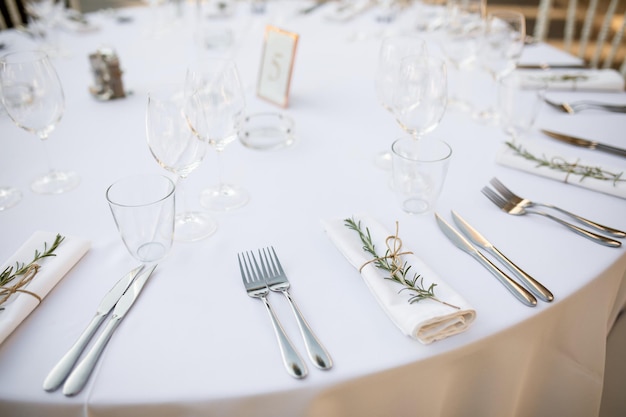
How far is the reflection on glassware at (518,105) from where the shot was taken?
1311 mm

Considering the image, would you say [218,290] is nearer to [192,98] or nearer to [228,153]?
[192,98]

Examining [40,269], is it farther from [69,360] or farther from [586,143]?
[586,143]

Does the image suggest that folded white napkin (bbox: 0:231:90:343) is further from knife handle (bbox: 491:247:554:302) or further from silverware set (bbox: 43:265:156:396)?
knife handle (bbox: 491:247:554:302)

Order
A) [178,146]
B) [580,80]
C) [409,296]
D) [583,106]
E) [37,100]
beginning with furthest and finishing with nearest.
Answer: [580,80] < [583,106] < [37,100] < [178,146] < [409,296]

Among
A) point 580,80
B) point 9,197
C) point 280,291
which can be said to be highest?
point 580,80

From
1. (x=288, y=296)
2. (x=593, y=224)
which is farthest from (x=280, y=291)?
(x=593, y=224)

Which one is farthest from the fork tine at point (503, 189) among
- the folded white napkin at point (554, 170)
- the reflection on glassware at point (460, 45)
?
the reflection on glassware at point (460, 45)

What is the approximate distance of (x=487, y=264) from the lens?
907mm

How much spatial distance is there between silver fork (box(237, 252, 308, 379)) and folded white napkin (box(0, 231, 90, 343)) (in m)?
0.31

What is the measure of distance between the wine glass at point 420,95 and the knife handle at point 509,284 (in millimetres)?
392

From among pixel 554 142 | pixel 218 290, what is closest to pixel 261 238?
pixel 218 290

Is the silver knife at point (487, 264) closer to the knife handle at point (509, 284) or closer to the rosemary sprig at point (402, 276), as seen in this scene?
→ the knife handle at point (509, 284)

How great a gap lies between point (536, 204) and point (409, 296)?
1.44ft

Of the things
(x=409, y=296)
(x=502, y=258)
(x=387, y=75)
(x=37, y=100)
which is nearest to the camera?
(x=409, y=296)
